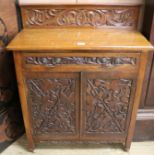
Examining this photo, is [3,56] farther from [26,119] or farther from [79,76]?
[79,76]

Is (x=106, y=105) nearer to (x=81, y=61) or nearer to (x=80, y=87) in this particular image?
(x=80, y=87)

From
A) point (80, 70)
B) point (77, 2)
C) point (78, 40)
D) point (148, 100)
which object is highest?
point (77, 2)

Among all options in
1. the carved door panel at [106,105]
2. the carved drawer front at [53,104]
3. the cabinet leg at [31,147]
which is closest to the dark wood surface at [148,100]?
the carved door panel at [106,105]

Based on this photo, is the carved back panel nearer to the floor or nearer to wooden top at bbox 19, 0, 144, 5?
wooden top at bbox 19, 0, 144, 5

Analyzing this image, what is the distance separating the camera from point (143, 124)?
150 cm

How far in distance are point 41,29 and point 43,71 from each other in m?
0.37

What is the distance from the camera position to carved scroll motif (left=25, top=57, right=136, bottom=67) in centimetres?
111

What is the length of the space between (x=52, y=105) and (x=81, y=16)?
0.63 m

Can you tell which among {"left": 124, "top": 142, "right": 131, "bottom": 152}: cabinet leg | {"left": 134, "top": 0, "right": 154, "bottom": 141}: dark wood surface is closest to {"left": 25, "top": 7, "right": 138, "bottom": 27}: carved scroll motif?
{"left": 134, "top": 0, "right": 154, "bottom": 141}: dark wood surface

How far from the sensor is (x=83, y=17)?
1349 mm

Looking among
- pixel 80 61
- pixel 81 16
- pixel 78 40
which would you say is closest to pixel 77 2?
pixel 81 16

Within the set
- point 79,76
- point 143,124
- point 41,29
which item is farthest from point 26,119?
point 143,124

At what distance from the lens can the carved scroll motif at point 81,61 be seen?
1.11 meters

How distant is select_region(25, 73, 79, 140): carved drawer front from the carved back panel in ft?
1.35
